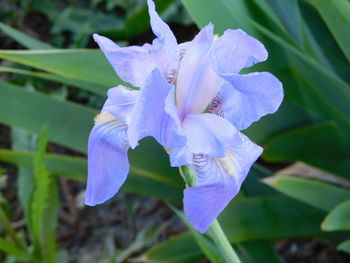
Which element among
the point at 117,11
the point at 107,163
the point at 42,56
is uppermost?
the point at 107,163

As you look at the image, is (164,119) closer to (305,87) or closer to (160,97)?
(160,97)

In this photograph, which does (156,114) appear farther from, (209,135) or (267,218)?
(267,218)

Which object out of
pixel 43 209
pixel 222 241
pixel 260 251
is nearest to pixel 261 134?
pixel 260 251

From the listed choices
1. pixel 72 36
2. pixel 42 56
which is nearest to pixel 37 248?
pixel 42 56

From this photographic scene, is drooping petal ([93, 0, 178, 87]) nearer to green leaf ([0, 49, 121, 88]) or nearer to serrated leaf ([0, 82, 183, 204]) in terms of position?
green leaf ([0, 49, 121, 88])

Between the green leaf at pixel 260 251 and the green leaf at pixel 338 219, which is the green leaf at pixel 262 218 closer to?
the green leaf at pixel 260 251

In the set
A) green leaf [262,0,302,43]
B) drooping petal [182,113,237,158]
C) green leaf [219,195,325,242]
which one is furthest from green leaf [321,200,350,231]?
drooping petal [182,113,237,158]

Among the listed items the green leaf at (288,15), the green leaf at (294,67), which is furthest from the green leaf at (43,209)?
the green leaf at (288,15)
